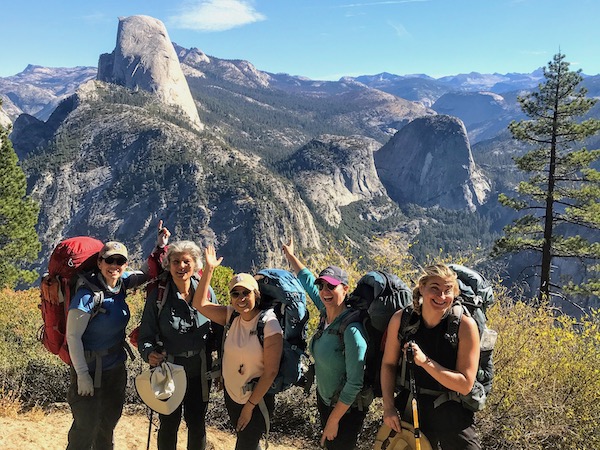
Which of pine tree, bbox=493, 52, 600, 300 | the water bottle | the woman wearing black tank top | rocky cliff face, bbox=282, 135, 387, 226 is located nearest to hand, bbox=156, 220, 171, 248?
the woman wearing black tank top

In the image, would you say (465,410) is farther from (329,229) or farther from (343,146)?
(343,146)

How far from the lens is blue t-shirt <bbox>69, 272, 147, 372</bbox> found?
3268mm

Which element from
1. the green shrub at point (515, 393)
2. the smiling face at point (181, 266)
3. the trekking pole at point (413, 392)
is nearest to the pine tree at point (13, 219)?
the green shrub at point (515, 393)

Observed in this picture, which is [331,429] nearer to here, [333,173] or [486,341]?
[486,341]

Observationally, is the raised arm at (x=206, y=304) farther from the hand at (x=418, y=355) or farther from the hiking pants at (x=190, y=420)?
the hand at (x=418, y=355)

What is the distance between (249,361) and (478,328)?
1579 mm

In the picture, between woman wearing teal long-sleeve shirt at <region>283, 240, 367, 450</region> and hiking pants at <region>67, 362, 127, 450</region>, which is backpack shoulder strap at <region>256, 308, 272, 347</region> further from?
hiking pants at <region>67, 362, 127, 450</region>

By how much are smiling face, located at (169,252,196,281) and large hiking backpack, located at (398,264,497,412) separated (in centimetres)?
168

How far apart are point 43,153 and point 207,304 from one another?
419 feet

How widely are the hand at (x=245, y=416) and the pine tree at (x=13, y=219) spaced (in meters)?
20.7

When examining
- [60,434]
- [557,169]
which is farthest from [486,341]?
[557,169]

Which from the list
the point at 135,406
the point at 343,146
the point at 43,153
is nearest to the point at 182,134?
the point at 43,153

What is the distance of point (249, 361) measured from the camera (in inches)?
125

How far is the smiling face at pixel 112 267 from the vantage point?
337 cm
